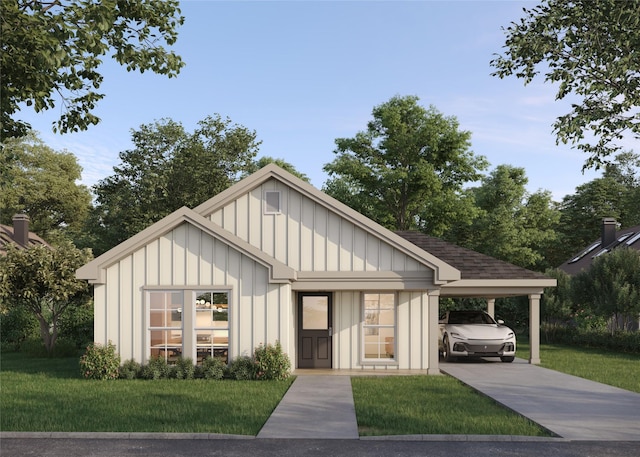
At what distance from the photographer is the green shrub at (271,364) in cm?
1585

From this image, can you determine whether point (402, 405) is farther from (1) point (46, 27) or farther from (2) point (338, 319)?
(1) point (46, 27)

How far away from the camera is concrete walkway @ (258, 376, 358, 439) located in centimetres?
941

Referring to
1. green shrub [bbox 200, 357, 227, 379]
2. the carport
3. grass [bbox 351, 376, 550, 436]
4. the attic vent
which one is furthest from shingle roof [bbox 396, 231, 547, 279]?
green shrub [bbox 200, 357, 227, 379]

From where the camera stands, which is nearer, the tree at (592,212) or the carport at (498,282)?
the carport at (498,282)

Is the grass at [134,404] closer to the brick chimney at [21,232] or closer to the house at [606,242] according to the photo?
the brick chimney at [21,232]

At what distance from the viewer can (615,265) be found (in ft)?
88.2

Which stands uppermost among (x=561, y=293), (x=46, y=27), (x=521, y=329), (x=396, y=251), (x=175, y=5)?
(x=175, y=5)

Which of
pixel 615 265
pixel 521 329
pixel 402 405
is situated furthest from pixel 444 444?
pixel 521 329

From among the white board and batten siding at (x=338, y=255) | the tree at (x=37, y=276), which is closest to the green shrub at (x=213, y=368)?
the white board and batten siding at (x=338, y=255)

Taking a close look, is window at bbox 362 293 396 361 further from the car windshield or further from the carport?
the car windshield

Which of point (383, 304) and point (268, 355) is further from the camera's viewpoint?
point (383, 304)

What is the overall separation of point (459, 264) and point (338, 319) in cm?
448

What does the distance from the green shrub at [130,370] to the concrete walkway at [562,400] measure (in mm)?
7817

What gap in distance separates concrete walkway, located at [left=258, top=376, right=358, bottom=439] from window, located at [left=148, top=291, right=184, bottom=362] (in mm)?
3400
